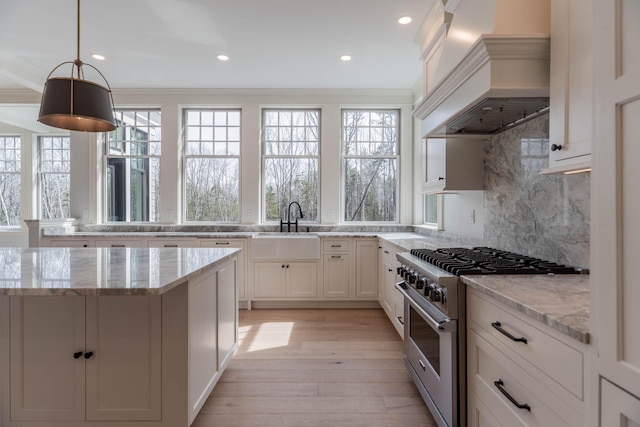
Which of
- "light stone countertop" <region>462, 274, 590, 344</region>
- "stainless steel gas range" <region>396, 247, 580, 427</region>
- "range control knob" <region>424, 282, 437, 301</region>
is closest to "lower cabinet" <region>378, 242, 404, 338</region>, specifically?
"stainless steel gas range" <region>396, 247, 580, 427</region>

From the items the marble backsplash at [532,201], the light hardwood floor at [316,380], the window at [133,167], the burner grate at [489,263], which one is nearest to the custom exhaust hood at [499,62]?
the marble backsplash at [532,201]

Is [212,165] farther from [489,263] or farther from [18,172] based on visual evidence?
[18,172]

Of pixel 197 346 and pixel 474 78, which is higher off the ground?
pixel 474 78

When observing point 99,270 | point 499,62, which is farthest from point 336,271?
point 499,62

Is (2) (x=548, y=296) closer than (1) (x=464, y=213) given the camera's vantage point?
Yes

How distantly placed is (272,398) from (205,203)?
10.1ft

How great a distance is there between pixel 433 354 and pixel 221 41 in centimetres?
321

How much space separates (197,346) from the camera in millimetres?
1704

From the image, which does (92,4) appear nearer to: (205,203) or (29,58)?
(29,58)

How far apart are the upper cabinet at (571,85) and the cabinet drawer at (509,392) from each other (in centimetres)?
81

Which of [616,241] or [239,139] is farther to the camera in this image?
[239,139]

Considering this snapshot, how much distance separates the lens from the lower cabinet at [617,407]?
69 centimetres

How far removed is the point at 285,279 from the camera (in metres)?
3.87

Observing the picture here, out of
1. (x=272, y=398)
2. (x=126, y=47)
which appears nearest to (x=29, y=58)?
(x=126, y=47)
